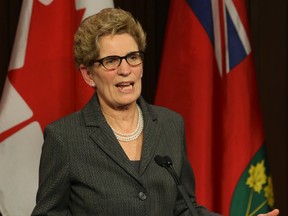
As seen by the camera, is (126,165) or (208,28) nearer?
(126,165)

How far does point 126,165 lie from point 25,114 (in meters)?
0.84

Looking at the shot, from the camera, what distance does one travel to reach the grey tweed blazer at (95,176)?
1.65m

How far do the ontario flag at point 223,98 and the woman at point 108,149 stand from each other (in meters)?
0.85

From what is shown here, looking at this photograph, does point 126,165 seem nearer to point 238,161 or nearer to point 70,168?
point 70,168

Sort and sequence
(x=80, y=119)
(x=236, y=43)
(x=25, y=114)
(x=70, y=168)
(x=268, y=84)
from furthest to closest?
(x=268, y=84) → (x=236, y=43) → (x=25, y=114) → (x=80, y=119) → (x=70, y=168)

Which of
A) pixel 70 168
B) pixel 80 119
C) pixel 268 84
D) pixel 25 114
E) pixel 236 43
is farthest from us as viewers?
pixel 268 84

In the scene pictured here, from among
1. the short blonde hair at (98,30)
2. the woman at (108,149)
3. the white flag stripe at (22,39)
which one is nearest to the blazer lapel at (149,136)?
the woman at (108,149)

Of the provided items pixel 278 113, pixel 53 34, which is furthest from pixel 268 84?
pixel 53 34

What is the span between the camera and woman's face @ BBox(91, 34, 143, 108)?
170 cm

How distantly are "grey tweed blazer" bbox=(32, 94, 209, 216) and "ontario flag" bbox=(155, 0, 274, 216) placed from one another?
0.88 m

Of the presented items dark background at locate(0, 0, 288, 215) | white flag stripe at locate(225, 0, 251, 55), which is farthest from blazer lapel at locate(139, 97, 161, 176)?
dark background at locate(0, 0, 288, 215)

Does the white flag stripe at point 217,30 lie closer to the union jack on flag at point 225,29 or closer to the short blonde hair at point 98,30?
the union jack on flag at point 225,29

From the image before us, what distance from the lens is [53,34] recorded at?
2.45 meters

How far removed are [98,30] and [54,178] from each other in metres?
0.45
